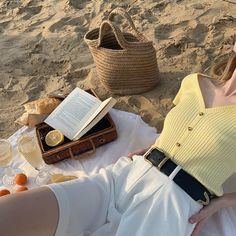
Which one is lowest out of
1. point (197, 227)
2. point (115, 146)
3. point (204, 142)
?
point (115, 146)

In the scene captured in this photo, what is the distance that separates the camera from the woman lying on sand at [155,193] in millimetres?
1875

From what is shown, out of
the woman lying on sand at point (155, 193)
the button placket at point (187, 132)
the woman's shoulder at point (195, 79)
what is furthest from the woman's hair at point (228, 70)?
the button placket at point (187, 132)

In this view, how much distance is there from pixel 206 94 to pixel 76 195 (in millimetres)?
719

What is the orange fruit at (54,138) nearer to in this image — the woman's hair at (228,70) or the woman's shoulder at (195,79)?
the woman's shoulder at (195,79)

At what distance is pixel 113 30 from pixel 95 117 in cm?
53

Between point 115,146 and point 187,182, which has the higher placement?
point 187,182

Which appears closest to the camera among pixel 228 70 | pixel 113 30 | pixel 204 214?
pixel 204 214

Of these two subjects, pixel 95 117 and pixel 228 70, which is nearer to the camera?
pixel 228 70

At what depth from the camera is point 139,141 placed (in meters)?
2.65

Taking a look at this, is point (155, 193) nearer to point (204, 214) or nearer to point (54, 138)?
point (204, 214)

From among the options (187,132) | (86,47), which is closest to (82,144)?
(187,132)

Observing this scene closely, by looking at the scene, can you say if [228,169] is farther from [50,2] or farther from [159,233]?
[50,2]

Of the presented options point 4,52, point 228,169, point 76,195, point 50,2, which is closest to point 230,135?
point 228,169

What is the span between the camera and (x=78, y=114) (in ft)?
8.71
